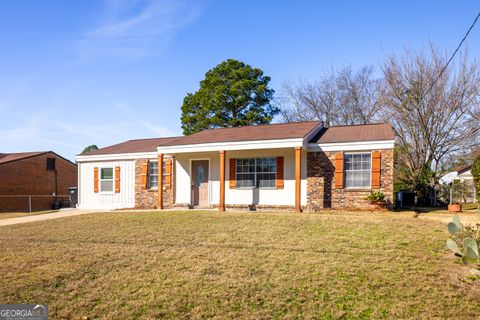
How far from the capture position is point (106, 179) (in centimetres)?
1947

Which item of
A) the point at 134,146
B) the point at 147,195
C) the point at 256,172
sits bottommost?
the point at 147,195

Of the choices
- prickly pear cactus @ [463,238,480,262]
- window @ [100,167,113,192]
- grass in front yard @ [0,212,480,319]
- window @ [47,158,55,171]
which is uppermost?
window @ [47,158,55,171]

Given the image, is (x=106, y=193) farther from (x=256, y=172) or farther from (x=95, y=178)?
(x=256, y=172)

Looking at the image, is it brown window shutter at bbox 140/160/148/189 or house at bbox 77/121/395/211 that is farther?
brown window shutter at bbox 140/160/148/189

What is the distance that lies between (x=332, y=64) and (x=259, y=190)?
18.6 m

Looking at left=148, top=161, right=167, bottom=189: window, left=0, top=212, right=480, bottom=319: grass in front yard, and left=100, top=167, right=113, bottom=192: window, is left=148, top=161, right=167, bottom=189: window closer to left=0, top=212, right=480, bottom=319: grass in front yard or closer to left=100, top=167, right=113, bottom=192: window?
left=100, top=167, right=113, bottom=192: window

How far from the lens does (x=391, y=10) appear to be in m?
11.1

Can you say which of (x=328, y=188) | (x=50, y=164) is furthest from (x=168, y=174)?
(x=50, y=164)

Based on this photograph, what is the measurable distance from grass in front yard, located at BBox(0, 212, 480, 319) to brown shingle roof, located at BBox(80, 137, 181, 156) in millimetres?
8746

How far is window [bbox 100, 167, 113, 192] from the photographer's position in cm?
1933

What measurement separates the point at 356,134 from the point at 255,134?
4.11 m

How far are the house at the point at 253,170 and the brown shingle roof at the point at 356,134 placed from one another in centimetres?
3

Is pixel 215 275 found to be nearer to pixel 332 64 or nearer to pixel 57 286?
pixel 57 286

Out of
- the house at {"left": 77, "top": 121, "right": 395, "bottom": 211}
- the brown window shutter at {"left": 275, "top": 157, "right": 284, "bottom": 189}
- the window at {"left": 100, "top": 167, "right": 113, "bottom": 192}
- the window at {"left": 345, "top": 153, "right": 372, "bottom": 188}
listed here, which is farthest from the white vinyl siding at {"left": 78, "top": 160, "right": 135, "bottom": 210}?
the window at {"left": 345, "top": 153, "right": 372, "bottom": 188}
